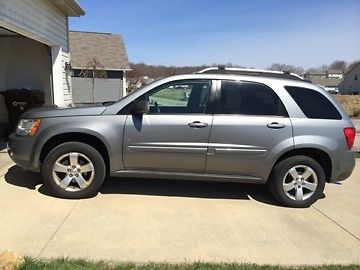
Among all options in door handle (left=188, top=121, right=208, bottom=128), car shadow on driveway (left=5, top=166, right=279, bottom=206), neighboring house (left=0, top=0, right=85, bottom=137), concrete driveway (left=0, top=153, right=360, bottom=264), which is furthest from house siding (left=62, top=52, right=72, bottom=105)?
door handle (left=188, top=121, right=208, bottom=128)

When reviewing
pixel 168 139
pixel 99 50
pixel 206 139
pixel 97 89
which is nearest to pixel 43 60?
pixel 168 139

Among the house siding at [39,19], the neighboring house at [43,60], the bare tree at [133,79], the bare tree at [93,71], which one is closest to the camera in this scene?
the house siding at [39,19]

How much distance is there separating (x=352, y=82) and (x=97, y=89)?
7182 cm

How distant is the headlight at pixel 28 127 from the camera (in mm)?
5234

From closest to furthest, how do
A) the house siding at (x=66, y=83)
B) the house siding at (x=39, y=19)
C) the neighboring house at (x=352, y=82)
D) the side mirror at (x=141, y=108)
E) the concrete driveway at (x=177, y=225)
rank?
the concrete driveway at (x=177, y=225)
the side mirror at (x=141, y=108)
the house siding at (x=39, y=19)
the house siding at (x=66, y=83)
the neighboring house at (x=352, y=82)

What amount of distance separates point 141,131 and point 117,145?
0.38 metres

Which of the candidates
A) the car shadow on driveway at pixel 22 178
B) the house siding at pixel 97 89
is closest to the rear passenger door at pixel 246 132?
the car shadow on driveway at pixel 22 178

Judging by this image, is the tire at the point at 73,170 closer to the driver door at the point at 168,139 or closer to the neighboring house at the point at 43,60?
the driver door at the point at 168,139

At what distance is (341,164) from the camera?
524cm

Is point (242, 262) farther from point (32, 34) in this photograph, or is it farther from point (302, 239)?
point (32, 34)

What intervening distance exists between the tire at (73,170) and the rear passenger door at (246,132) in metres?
1.53

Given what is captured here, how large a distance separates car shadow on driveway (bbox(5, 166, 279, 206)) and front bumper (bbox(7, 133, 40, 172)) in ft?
1.44

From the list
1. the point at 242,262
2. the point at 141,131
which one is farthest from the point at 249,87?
the point at 242,262

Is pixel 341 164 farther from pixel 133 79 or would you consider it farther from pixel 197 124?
pixel 133 79
